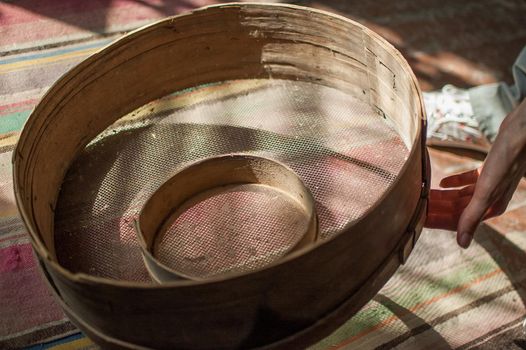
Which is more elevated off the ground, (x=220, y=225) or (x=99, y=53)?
(x=99, y=53)

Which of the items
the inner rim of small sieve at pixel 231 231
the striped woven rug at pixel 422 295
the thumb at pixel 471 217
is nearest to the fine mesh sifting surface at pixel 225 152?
the inner rim of small sieve at pixel 231 231

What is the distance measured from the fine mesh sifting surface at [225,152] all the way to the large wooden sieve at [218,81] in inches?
1.0

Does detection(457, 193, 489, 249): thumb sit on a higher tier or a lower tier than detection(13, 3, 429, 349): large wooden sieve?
lower

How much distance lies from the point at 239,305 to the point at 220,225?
22 centimetres

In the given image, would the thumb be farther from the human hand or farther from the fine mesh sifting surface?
the fine mesh sifting surface

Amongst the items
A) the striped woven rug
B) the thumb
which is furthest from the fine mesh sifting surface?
the striped woven rug

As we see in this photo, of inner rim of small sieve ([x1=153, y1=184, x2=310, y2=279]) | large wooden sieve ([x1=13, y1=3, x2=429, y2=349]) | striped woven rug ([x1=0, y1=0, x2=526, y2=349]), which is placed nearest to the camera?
large wooden sieve ([x1=13, y1=3, x2=429, y2=349])

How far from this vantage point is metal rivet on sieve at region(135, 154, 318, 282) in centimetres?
70

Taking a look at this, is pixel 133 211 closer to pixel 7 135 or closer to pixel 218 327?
pixel 218 327

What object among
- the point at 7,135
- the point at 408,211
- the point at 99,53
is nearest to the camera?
the point at 408,211

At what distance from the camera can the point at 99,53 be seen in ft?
2.46

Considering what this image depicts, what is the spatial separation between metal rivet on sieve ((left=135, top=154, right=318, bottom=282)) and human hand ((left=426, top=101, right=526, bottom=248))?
18cm

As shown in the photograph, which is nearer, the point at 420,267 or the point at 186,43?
the point at 186,43

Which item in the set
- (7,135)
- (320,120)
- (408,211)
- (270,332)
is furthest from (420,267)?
(7,135)
